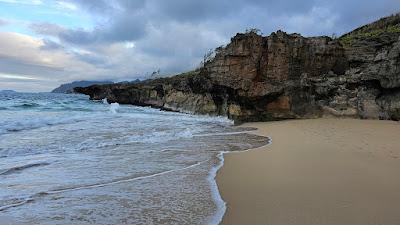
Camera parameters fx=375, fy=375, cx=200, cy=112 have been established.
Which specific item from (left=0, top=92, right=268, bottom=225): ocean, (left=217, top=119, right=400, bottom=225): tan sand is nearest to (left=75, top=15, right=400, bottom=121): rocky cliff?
(left=217, top=119, right=400, bottom=225): tan sand

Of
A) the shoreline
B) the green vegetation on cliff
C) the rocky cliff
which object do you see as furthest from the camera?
the green vegetation on cliff

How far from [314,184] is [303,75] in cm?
1605

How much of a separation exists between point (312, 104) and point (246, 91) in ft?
12.2

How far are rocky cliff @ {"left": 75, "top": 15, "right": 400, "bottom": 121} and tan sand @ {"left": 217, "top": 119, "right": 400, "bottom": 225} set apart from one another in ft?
29.5

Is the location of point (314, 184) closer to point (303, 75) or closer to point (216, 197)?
point (216, 197)

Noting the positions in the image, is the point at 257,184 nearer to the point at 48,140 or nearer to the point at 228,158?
the point at 228,158

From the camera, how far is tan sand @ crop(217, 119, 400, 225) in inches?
176

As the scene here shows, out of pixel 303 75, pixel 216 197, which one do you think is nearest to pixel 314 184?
pixel 216 197

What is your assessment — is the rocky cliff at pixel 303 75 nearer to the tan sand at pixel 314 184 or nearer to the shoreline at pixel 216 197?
the tan sand at pixel 314 184

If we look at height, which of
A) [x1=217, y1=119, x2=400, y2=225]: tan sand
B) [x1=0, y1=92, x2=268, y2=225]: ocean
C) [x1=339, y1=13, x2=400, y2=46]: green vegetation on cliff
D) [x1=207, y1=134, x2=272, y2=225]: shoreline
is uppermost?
[x1=339, y1=13, x2=400, y2=46]: green vegetation on cliff

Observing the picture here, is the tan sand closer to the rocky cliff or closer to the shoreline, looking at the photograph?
the shoreline

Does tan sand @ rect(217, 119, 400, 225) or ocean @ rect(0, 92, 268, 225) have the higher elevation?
tan sand @ rect(217, 119, 400, 225)

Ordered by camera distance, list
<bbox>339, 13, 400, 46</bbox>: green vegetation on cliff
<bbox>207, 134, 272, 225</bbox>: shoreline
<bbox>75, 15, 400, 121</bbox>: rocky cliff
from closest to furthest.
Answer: <bbox>207, 134, 272, 225</bbox>: shoreline < <bbox>75, 15, 400, 121</bbox>: rocky cliff < <bbox>339, 13, 400, 46</bbox>: green vegetation on cliff

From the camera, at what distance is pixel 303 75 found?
835 inches
